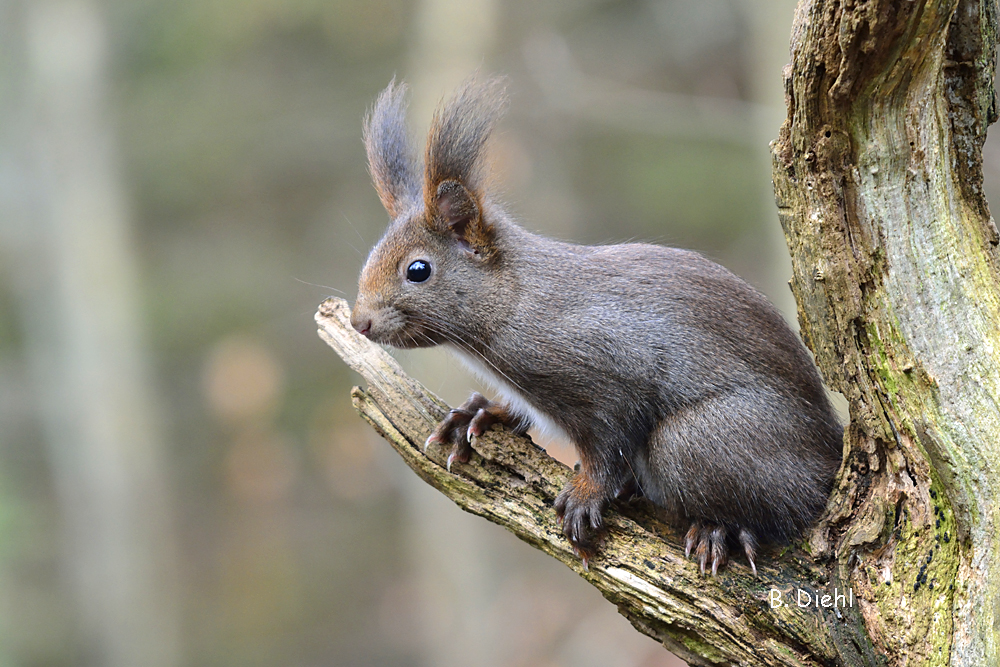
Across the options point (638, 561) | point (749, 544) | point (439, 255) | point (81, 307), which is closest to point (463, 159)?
point (439, 255)

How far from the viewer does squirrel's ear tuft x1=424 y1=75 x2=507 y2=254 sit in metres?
3.21

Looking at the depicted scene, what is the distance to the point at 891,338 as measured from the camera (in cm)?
250

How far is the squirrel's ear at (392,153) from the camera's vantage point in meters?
3.76

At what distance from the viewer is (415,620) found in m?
10.3

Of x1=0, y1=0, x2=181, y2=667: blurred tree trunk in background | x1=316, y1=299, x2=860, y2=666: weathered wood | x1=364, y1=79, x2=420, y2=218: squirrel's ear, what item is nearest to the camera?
x1=316, y1=299, x2=860, y2=666: weathered wood

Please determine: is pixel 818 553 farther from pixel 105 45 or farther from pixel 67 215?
pixel 105 45

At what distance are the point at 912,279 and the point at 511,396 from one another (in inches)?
61.3

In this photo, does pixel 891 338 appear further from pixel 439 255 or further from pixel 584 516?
pixel 439 255

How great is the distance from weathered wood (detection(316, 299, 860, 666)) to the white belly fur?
0.34 feet

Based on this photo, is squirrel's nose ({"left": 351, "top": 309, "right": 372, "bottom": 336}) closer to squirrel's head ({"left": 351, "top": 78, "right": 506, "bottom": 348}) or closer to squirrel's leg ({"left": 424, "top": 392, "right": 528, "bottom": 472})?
squirrel's head ({"left": 351, "top": 78, "right": 506, "bottom": 348})

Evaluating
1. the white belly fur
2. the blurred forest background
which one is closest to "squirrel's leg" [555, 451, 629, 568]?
the white belly fur

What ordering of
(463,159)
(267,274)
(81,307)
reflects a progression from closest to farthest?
(463,159), (81,307), (267,274)

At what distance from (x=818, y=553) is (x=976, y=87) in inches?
60.7

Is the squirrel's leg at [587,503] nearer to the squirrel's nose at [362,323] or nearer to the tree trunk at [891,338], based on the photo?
the tree trunk at [891,338]
